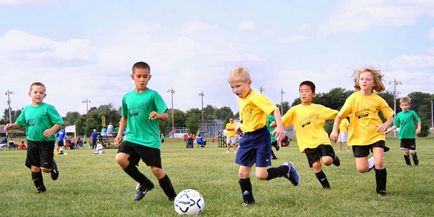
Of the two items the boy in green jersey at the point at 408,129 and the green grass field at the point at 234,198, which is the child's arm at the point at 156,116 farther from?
the boy in green jersey at the point at 408,129

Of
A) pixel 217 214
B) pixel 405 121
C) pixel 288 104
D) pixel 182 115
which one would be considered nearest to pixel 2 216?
pixel 217 214

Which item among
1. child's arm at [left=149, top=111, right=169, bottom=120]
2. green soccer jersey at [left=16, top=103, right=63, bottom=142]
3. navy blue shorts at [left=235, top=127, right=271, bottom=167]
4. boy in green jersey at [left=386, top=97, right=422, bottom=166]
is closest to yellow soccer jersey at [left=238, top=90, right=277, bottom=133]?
navy blue shorts at [left=235, top=127, right=271, bottom=167]

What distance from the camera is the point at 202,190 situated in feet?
28.9

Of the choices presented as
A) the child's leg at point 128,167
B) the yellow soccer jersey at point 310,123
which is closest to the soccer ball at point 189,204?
the child's leg at point 128,167

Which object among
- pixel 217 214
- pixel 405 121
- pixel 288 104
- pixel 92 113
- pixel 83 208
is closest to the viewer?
pixel 217 214

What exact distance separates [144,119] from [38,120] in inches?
108

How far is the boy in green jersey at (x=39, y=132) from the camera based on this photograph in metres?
8.86

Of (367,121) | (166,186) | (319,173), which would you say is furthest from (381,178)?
(166,186)

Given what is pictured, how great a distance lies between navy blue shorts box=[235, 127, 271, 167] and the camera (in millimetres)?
6902

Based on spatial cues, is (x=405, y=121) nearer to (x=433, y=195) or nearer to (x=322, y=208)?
(x=433, y=195)

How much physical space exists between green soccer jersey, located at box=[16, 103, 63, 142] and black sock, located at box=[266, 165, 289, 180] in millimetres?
3881

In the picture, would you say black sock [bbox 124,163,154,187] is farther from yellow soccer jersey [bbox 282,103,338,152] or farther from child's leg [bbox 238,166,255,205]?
yellow soccer jersey [bbox 282,103,338,152]

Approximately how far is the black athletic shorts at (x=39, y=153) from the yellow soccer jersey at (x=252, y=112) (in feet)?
12.5

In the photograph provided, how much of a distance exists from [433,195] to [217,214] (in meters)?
3.55
